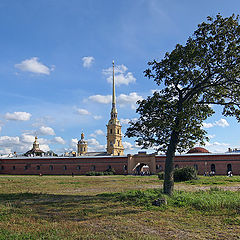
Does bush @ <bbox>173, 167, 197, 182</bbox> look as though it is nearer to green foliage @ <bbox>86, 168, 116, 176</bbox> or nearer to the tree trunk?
the tree trunk

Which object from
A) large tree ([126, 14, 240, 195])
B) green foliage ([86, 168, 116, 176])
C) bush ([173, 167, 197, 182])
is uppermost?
large tree ([126, 14, 240, 195])

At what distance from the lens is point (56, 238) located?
6707mm

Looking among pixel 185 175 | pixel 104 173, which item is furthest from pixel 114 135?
pixel 185 175

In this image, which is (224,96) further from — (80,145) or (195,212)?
(80,145)

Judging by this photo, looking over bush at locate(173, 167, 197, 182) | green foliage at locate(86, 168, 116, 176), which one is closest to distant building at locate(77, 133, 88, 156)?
green foliage at locate(86, 168, 116, 176)

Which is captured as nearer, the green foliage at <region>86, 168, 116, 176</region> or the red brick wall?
the red brick wall

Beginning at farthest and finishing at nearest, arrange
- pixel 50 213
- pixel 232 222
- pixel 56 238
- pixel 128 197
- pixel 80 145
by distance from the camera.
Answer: pixel 80 145
pixel 128 197
pixel 50 213
pixel 232 222
pixel 56 238

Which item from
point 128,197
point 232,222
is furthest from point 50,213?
point 232,222

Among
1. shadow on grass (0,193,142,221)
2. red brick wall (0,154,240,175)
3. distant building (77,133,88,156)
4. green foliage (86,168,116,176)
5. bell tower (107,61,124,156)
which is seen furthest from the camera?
distant building (77,133,88,156)

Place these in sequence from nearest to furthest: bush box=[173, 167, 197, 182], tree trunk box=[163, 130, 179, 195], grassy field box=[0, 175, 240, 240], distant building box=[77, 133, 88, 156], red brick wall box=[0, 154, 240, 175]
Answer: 1. grassy field box=[0, 175, 240, 240]
2. tree trunk box=[163, 130, 179, 195]
3. bush box=[173, 167, 197, 182]
4. red brick wall box=[0, 154, 240, 175]
5. distant building box=[77, 133, 88, 156]

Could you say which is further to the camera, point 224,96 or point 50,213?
point 224,96

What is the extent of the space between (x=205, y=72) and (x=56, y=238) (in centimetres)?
1085

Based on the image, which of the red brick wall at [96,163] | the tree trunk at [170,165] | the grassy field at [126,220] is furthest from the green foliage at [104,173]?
the grassy field at [126,220]

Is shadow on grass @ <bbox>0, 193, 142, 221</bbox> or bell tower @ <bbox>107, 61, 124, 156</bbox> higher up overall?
bell tower @ <bbox>107, 61, 124, 156</bbox>
